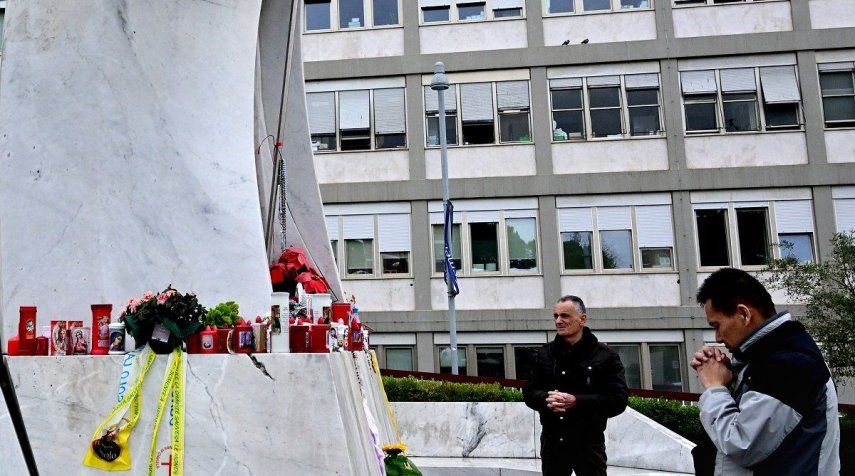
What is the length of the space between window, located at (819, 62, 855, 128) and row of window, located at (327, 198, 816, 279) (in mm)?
2599

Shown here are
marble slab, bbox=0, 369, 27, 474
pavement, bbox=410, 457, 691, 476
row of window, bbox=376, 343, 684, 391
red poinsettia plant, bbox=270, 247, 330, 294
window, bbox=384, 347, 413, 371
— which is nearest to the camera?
marble slab, bbox=0, 369, 27, 474

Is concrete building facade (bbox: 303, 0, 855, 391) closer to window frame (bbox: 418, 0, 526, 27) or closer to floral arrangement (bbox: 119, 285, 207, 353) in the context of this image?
window frame (bbox: 418, 0, 526, 27)

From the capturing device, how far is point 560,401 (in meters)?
4.99

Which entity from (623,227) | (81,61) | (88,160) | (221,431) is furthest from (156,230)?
(623,227)

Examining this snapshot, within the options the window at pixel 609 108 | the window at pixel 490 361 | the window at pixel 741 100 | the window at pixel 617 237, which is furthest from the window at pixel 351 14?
Result: the window at pixel 490 361

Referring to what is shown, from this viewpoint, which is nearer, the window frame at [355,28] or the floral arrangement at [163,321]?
the floral arrangement at [163,321]

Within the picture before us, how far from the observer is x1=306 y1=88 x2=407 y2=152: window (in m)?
23.5

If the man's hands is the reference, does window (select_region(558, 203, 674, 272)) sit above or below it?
above

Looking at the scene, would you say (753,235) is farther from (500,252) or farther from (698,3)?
(500,252)

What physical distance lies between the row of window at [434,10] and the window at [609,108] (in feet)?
6.56

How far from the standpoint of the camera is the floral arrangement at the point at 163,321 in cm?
463

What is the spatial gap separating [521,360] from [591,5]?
9.84 metres

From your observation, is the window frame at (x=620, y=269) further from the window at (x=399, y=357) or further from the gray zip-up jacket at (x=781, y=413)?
the gray zip-up jacket at (x=781, y=413)

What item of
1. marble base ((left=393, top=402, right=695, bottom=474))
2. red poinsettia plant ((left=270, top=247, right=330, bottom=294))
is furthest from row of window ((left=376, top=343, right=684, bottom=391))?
red poinsettia plant ((left=270, top=247, right=330, bottom=294))
